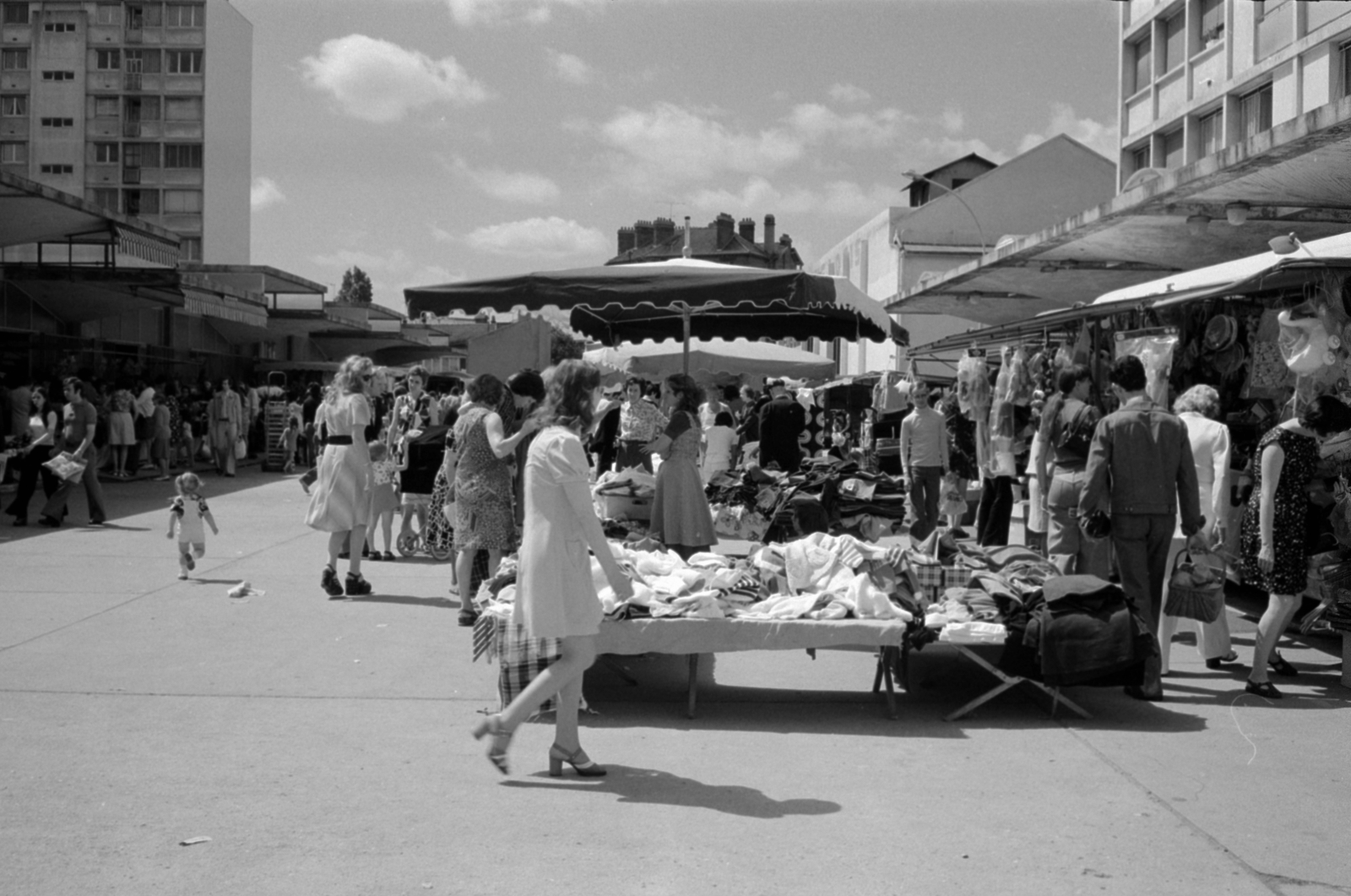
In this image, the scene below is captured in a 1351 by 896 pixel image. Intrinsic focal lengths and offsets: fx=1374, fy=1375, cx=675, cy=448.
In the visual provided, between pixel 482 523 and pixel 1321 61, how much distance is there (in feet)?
97.8

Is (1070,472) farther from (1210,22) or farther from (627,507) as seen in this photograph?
(1210,22)

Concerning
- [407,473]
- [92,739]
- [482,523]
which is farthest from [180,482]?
[92,739]

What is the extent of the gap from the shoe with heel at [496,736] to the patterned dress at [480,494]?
385 centimetres

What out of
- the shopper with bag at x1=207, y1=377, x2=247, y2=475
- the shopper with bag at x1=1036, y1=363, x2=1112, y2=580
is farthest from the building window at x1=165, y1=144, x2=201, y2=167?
the shopper with bag at x1=1036, y1=363, x2=1112, y2=580

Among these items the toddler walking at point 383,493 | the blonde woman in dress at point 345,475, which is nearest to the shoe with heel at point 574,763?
the blonde woman in dress at point 345,475

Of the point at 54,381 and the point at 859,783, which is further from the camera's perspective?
the point at 54,381

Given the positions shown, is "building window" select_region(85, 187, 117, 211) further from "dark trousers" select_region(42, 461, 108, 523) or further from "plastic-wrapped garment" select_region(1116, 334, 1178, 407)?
"plastic-wrapped garment" select_region(1116, 334, 1178, 407)

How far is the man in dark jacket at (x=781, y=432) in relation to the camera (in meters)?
15.5

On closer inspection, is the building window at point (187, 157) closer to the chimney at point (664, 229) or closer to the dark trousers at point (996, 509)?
the chimney at point (664, 229)

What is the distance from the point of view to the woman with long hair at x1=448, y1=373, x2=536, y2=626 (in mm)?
9195

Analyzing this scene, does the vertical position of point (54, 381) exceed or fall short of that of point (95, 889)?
it exceeds it

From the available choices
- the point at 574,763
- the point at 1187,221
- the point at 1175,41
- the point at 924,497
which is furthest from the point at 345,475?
the point at 1175,41

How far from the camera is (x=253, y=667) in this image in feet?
25.5

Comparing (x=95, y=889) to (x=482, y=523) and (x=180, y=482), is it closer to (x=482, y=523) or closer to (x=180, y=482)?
(x=482, y=523)
